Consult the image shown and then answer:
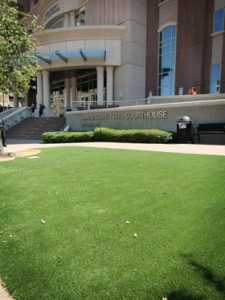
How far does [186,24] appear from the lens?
2850 centimetres

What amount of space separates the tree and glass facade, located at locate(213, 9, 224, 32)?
19943 millimetres

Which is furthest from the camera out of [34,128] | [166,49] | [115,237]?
[166,49]

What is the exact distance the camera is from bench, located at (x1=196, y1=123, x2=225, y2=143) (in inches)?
597

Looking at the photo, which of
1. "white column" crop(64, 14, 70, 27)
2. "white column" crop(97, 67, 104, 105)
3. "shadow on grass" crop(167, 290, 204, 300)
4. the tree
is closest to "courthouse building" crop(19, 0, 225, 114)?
"white column" crop(97, 67, 104, 105)

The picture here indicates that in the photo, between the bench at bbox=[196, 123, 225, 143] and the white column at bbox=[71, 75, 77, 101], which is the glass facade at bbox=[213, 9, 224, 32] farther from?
the white column at bbox=[71, 75, 77, 101]

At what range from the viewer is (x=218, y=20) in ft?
86.6

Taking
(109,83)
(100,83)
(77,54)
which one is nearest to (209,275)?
(109,83)

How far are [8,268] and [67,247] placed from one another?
673 millimetres

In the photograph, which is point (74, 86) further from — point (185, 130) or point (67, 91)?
point (185, 130)

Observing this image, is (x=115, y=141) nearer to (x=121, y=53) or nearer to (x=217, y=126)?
(x=217, y=126)

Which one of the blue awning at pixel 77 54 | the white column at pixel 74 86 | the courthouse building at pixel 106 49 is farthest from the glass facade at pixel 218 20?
the white column at pixel 74 86

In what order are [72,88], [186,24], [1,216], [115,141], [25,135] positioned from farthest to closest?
[72,88] → [186,24] → [25,135] → [115,141] → [1,216]

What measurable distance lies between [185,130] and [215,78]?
13.5 meters

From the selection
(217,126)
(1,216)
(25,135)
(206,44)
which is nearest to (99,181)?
(1,216)
